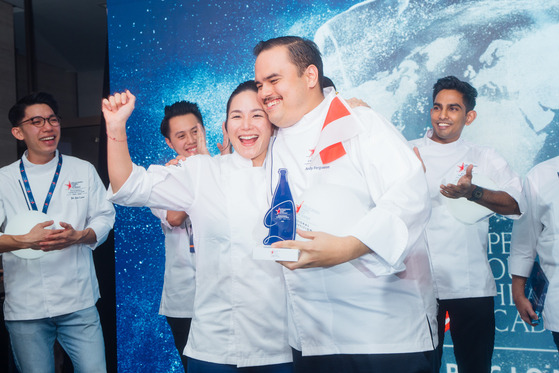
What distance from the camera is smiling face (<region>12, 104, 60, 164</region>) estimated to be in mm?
2941

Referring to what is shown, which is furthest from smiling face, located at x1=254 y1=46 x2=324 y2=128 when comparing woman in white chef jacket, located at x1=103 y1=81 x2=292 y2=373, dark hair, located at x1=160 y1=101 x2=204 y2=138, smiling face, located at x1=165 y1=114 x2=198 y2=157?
dark hair, located at x1=160 y1=101 x2=204 y2=138

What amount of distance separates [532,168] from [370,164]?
1404mm

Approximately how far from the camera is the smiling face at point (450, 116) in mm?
2717

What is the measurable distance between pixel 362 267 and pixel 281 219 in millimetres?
299

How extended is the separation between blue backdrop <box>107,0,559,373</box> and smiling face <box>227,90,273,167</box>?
120 centimetres

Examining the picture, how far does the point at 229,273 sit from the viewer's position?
1.75m

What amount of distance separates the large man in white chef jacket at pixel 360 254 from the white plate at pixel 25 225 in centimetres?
175

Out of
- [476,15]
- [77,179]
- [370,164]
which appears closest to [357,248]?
[370,164]

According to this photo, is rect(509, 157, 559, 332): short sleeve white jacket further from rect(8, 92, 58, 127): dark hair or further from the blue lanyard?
rect(8, 92, 58, 127): dark hair

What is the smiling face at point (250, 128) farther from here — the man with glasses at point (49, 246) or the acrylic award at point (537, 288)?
the acrylic award at point (537, 288)

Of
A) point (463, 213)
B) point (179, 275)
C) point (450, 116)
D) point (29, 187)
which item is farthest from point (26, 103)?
point (463, 213)

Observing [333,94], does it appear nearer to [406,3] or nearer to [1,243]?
[406,3]

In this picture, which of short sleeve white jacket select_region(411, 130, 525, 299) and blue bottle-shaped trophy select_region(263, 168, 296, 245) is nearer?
blue bottle-shaped trophy select_region(263, 168, 296, 245)

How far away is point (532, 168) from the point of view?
2479 mm
